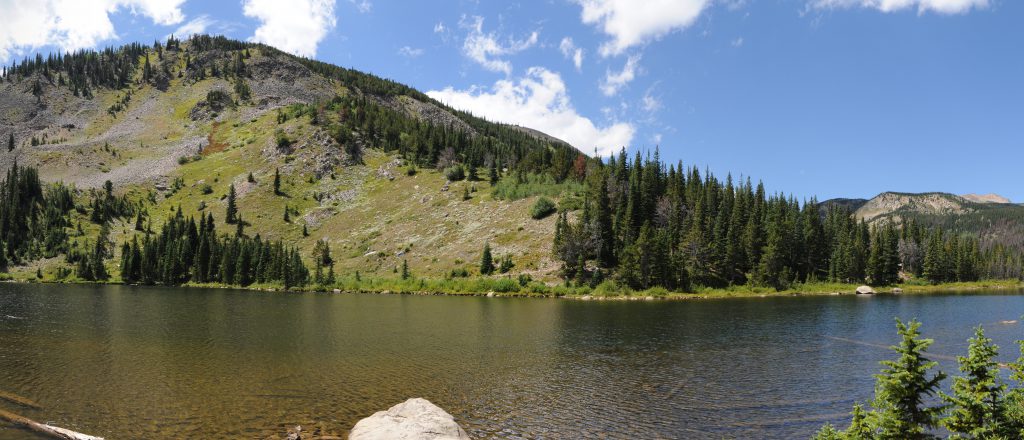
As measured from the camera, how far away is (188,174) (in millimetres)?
192375

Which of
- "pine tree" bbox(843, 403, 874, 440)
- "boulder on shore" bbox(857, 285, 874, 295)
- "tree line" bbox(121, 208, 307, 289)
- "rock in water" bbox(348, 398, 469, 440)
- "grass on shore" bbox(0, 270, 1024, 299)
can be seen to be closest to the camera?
"pine tree" bbox(843, 403, 874, 440)

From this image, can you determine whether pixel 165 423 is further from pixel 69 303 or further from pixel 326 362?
pixel 69 303

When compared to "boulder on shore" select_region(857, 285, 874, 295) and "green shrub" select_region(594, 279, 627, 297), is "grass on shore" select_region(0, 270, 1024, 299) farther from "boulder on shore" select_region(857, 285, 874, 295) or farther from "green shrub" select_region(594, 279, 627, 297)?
"boulder on shore" select_region(857, 285, 874, 295)

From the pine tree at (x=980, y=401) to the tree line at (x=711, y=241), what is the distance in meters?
85.5

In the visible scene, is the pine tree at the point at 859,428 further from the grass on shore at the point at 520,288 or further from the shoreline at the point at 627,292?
the grass on shore at the point at 520,288

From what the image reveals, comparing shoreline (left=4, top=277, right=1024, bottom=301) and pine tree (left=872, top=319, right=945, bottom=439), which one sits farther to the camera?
shoreline (left=4, top=277, right=1024, bottom=301)

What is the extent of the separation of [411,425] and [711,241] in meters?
104


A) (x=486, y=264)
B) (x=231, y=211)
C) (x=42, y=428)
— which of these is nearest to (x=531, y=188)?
(x=486, y=264)

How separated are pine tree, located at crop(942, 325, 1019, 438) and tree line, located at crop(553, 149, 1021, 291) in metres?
85.5

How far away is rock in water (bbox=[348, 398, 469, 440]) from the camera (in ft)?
59.1

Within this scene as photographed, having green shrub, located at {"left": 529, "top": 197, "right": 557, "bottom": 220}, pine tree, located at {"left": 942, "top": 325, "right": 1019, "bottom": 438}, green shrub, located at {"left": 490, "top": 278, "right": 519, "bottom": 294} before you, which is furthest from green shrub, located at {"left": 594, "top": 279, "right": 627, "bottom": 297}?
pine tree, located at {"left": 942, "top": 325, "right": 1019, "bottom": 438}

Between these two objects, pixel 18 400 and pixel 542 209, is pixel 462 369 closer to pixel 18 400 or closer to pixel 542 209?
pixel 18 400

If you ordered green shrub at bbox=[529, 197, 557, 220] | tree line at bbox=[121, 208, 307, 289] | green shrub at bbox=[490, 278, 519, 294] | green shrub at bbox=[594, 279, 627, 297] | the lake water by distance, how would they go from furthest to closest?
green shrub at bbox=[529, 197, 557, 220]
tree line at bbox=[121, 208, 307, 289]
green shrub at bbox=[490, 278, 519, 294]
green shrub at bbox=[594, 279, 627, 297]
the lake water

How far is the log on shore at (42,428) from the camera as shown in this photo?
1881 cm
